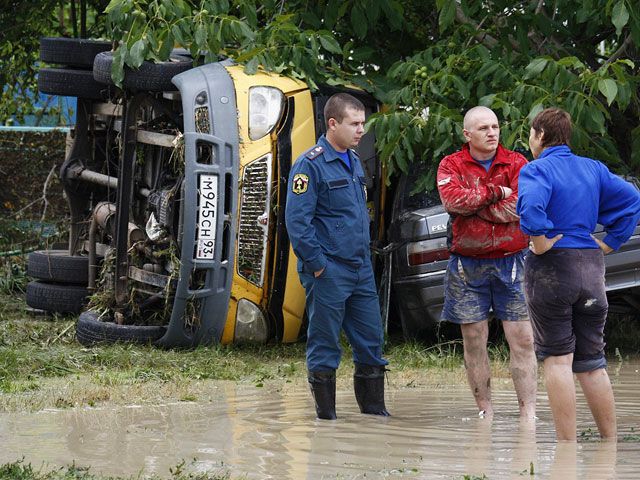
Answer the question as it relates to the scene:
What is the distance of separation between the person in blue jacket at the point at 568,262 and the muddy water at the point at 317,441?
27 cm

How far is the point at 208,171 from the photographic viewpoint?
9.05 meters

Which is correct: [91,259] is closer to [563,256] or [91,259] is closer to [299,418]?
[299,418]

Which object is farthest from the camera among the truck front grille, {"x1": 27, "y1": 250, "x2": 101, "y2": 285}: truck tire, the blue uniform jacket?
{"x1": 27, "y1": 250, "x2": 101, "y2": 285}: truck tire

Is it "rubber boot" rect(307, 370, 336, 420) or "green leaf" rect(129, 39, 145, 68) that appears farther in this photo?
"green leaf" rect(129, 39, 145, 68)

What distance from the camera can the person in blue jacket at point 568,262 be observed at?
19.3 feet

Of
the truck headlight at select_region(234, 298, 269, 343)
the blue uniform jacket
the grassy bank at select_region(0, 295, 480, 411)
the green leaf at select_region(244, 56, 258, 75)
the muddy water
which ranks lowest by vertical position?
the grassy bank at select_region(0, 295, 480, 411)

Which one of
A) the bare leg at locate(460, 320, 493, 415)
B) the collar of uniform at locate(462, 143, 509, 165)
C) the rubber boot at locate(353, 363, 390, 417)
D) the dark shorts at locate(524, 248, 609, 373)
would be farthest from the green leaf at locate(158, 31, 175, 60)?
the dark shorts at locate(524, 248, 609, 373)

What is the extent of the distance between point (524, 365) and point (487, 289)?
447mm

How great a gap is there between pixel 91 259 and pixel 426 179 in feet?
9.97

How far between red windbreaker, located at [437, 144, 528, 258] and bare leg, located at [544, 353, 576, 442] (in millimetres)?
1006

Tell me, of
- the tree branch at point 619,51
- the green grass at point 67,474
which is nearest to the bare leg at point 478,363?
the green grass at point 67,474

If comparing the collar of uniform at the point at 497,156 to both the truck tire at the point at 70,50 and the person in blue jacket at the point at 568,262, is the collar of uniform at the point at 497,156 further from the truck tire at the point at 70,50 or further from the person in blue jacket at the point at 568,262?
the truck tire at the point at 70,50

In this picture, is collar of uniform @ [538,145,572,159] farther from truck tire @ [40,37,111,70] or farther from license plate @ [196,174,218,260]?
truck tire @ [40,37,111,70]

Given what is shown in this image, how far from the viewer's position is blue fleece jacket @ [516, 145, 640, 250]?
19.0ft
